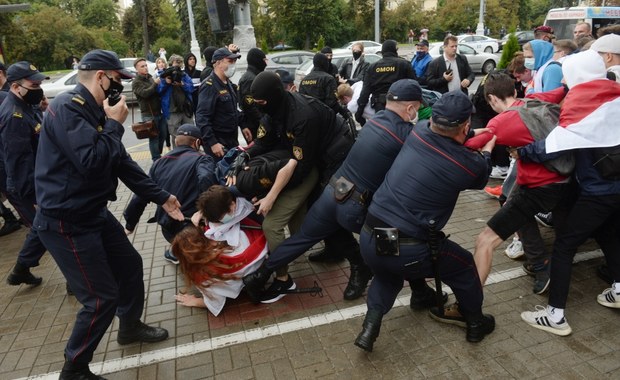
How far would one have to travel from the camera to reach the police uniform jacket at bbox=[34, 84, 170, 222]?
253 centimetres

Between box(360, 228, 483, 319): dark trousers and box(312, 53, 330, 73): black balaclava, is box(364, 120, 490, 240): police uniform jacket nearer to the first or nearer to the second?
box(360, 228, 483, 319): dark trousers

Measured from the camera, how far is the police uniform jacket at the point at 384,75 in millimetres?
6227

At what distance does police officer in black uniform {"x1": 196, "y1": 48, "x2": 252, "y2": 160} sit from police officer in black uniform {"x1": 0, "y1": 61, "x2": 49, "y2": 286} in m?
1.75

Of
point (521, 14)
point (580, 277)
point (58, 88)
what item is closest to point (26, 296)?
point (580, 277)

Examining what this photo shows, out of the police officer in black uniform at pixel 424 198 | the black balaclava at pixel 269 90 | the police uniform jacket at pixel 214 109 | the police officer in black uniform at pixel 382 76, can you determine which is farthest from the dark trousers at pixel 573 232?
the police uniform jacket at pixel 214 109

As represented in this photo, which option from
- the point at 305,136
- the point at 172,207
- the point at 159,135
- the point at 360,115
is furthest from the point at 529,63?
the point at 159,135

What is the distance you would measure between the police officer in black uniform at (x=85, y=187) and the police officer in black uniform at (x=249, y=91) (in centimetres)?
267

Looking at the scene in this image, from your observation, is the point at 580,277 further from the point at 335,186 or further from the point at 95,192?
the point at 95,192

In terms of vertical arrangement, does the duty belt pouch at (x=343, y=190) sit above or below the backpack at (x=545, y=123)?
below

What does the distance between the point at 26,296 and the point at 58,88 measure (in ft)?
43.9

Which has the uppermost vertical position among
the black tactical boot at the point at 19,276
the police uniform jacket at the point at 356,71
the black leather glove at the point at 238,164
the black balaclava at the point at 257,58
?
the black balaclava at the point at 257,58

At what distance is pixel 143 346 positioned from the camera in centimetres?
336

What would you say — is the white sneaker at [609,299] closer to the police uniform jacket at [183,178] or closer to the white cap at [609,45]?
the white cap at [609,45]

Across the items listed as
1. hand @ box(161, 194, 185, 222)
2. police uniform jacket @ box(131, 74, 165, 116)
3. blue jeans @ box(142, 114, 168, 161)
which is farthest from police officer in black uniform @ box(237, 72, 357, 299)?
blue jeans @ box(142, 114, 168, 161)
